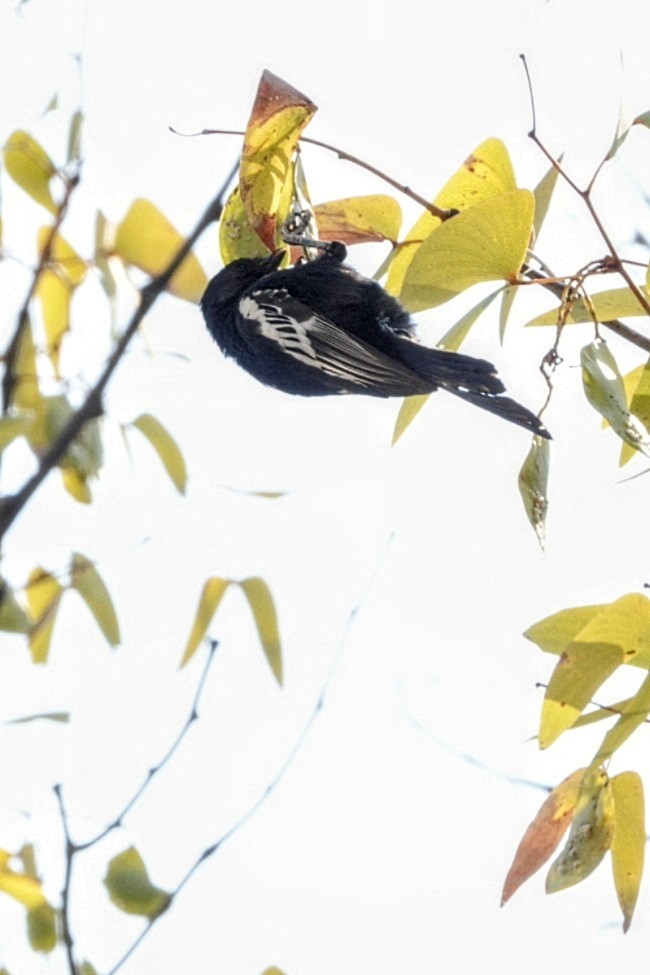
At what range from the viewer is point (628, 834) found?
1807 mm

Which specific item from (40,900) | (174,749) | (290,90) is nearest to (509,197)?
(290,90)

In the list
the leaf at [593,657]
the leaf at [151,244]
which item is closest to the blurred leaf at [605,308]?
the leaf at [593,657]

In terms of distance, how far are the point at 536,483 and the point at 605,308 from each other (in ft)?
1.00

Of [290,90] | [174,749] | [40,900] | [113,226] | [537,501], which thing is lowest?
[40,900]

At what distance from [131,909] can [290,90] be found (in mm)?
1240

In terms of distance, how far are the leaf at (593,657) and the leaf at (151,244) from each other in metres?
1.16

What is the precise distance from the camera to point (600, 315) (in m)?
1.98

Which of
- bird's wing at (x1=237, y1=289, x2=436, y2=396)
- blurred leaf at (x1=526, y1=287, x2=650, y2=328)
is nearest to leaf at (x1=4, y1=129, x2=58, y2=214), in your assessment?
bird's wing at (x1=237, y1=289, x2=436, y2=396)

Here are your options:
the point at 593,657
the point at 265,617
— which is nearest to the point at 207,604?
the point at 265,617

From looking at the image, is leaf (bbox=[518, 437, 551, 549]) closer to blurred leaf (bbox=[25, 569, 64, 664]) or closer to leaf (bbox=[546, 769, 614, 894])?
leaf (bbox=[546, 769, 614, 894])

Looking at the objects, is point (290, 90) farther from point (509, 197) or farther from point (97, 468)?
point (97, 468)

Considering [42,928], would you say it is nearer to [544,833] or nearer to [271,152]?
[544,833]

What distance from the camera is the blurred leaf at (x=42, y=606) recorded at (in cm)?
233

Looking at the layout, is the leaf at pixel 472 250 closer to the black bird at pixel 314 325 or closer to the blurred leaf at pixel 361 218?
the blurred leaf at pixel 361 218
